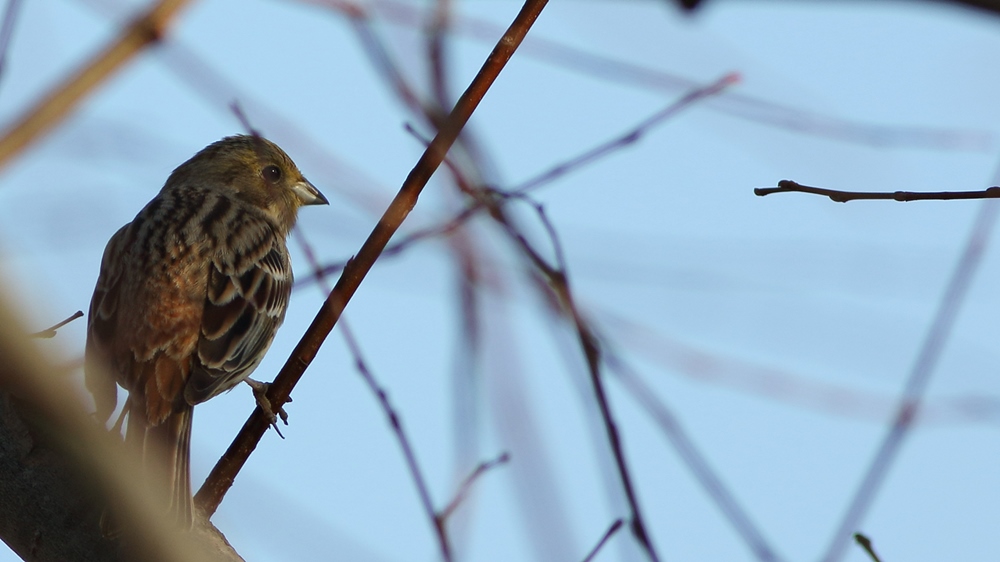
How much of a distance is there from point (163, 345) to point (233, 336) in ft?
0.96

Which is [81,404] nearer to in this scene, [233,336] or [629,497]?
[629,497]

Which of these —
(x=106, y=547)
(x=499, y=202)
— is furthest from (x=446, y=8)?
(x=106, y=547)

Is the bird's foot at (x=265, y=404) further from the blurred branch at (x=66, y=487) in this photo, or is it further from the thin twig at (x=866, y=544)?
the thin twig at (x=866, y=544)

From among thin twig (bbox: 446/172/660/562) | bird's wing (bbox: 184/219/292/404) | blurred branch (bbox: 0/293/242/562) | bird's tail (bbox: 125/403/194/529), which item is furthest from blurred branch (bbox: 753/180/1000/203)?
bird's wing (bbox: 184/219/292/404)

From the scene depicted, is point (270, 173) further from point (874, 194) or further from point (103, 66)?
point (874, 194)

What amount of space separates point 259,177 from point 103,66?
2285 mm

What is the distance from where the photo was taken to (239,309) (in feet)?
15.3

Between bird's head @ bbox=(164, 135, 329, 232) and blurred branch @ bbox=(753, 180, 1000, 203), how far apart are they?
4047mm

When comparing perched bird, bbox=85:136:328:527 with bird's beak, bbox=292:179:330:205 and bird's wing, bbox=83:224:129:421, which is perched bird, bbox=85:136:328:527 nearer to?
bird's wing, bbox=83:224:129:421

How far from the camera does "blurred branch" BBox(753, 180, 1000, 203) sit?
199cm

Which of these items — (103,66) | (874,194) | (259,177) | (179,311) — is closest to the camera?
(874,194)

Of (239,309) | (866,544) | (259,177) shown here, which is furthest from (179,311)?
(866,544)

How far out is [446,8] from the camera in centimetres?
292

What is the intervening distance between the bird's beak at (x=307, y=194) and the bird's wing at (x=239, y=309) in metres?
0.72
